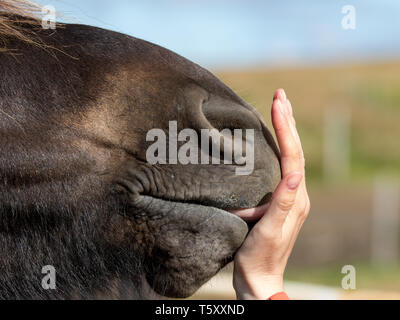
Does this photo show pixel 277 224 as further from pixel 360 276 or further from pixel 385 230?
pixel 385 230

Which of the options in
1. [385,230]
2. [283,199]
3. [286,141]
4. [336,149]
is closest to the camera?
[283,199]

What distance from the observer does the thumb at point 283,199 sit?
225cm

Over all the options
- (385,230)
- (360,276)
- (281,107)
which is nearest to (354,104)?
(385,230)

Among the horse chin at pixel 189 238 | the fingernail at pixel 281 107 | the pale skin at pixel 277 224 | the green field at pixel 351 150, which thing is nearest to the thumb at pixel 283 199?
the pale skin at pixel 277 224

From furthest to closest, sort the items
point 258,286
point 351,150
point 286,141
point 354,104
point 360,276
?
point 354,104 → point 351,150 → point 360,276 → point 258,286 → point 286,141

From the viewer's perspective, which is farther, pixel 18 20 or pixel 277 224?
pixel 18 20

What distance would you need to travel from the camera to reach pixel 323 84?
119ft

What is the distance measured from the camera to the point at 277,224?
2.29 meters

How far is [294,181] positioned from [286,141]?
0.18 meters

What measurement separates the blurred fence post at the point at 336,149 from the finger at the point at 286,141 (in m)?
19.1

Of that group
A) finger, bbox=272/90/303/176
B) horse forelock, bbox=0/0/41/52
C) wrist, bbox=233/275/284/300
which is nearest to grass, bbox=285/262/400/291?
wrist, bbox=233/275/284/300

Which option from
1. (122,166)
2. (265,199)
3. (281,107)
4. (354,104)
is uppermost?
(354,104)

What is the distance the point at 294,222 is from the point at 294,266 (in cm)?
844

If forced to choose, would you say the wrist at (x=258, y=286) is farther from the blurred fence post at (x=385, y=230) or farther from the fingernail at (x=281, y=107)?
the blurred fence post at (x=385, y=230)
